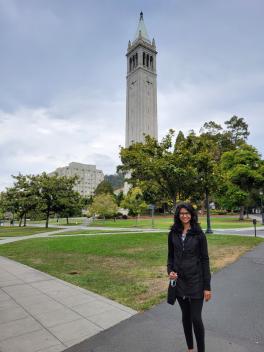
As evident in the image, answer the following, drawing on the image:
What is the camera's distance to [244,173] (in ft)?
144

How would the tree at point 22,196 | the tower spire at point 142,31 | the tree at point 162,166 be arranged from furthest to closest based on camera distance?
1. the tower spire at point 142,31
2. the tree at point 22,196
3. the tree at point 162,166

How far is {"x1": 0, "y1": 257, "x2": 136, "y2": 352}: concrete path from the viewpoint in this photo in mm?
4078

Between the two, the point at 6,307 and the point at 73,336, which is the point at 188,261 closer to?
the point at 73,336

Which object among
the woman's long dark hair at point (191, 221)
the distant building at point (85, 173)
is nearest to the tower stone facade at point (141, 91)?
the woman's long dark hair at point (191, 221)

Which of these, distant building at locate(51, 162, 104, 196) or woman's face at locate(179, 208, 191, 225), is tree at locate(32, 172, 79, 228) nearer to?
woman's face at locate(179, 208, 191, 225)

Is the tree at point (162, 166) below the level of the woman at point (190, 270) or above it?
above

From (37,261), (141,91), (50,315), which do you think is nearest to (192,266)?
(50,315)

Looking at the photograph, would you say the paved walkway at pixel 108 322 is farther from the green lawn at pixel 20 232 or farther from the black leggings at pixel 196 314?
the green lawn at pixel 20 232

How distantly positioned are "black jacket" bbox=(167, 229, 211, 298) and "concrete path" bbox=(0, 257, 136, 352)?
1.80 metres

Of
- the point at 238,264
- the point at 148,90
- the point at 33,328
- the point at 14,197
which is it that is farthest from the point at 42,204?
the point at 148,90

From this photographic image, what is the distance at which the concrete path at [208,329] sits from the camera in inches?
151

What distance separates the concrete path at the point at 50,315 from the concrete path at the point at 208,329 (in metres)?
0.31

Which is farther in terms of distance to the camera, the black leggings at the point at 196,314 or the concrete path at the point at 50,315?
the concrete path at the point at 50,315

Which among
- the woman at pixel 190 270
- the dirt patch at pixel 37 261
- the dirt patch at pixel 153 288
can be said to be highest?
the woman at pixel 190 270
